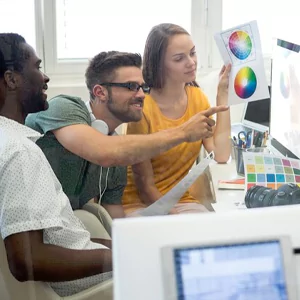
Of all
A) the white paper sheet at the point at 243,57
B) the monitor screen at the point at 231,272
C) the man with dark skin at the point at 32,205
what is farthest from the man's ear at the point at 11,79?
the monitor screen at the point at 231,272

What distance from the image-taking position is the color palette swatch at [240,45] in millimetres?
981

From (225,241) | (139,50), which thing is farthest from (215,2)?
(225,241)

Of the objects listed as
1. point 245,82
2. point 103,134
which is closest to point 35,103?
point 103,134

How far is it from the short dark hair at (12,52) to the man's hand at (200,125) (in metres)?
0.33

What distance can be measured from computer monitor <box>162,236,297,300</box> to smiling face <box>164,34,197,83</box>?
67cm

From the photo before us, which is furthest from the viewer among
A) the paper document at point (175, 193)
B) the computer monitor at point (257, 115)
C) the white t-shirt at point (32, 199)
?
the computer monitor at point (257, 115)

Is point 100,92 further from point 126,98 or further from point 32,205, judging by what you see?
point 32,205

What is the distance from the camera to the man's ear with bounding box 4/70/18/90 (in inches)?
35.6

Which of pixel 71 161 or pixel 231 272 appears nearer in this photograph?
pixel 231 272

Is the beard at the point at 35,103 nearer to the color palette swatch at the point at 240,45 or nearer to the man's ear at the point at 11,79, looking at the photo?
the man's ear at the point at 11,79

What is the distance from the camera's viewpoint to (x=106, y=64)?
38.7 inches

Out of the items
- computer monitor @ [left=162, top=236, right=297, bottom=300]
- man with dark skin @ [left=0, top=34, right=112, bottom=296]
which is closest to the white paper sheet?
man with dark skin @ [left=0, top=34, right=112, bottom=296]

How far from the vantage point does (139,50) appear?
101 cm

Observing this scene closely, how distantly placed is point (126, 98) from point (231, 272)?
0.63m
